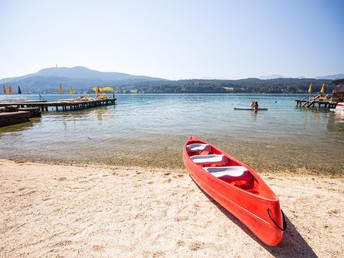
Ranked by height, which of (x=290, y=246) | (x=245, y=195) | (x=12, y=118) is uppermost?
(x=245, y=195)

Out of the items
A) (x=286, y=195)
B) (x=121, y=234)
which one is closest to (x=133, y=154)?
(x=121, y=234)

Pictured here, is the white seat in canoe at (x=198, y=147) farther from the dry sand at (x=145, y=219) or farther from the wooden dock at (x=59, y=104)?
the wooden dock at (x=59, y=104)

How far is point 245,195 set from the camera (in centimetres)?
416

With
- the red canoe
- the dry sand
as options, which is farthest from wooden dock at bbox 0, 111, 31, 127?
the red canoe

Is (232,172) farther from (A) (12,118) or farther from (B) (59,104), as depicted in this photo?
(B) (59,104)

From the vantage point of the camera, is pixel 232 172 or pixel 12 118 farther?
pixel 12 118

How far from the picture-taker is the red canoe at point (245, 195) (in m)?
3.70

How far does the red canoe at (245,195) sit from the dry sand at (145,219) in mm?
464

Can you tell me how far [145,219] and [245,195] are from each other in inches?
98.7

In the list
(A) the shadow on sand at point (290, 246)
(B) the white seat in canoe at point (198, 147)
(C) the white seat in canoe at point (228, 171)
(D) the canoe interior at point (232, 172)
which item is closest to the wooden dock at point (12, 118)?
(B) the white seat in canoe at point (198, 147)

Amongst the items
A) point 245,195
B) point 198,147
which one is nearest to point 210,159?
point 198,147

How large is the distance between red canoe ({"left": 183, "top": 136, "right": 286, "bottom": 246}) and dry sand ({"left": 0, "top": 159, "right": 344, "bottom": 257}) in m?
0.46

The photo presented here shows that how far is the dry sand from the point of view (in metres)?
4.00

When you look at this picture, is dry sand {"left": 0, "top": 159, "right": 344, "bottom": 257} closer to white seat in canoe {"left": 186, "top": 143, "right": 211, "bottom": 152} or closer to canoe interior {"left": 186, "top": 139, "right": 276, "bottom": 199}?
canoe interior {"left": 186, "top": 139, "right": 276, "bottom": 199}
